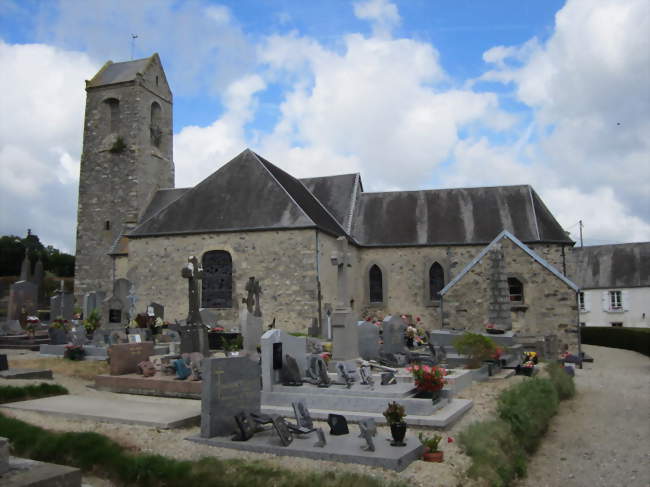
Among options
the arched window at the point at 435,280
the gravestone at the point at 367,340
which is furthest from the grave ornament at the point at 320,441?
the arched window at the point at 435,280

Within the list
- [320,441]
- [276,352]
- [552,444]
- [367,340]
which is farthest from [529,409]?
[367,340]

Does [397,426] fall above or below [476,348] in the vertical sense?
below

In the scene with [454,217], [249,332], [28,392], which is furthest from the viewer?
[454,217]

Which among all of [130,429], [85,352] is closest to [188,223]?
[85,352]

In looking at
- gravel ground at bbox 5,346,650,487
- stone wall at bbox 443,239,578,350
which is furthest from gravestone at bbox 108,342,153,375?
stone wall at bbox 443,239,578,350

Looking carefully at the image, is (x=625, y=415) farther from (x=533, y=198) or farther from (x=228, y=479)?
(x=533, y=198)

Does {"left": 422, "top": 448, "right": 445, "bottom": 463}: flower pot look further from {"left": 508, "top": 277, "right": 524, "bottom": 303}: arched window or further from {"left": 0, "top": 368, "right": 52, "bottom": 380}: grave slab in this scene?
{"left": 508, "top": 277, "right": 524, "bottom": 303}: arched window

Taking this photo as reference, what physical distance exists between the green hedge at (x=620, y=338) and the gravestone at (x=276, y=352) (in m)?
15.4

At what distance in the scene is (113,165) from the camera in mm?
27109

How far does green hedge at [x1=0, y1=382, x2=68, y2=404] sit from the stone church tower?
55.0 feet

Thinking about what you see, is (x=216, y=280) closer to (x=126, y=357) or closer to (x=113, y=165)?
(x=126, y=357)

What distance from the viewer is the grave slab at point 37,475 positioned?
3.87m

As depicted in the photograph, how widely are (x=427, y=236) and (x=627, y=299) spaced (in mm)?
14839

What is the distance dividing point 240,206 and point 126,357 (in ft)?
34.6
